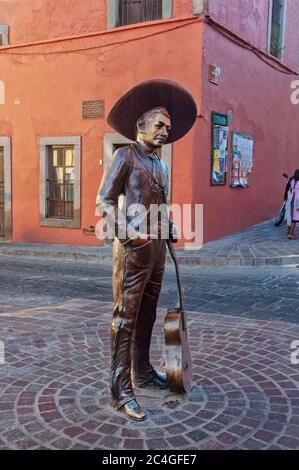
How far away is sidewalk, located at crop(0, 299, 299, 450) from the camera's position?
2.80 m

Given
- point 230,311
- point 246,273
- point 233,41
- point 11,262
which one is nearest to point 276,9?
point 233,41

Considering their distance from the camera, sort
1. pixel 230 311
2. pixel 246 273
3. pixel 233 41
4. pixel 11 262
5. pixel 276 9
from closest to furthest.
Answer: pixel 230 311
pixel 246 273
pixel 11 262
pixel 233 41
pixel 276 9

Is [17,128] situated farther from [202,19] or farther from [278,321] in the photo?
[278,321]

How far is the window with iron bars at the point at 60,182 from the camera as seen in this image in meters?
11.6

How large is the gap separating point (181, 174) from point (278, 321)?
214 inches

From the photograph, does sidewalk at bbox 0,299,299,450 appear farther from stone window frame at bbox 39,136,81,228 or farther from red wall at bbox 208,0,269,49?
red wall at bbox 208,0,269,49

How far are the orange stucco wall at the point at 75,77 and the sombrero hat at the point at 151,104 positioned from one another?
6783 mm

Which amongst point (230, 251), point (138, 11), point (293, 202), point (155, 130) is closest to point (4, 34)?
point (138, 11)

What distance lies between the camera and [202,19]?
384 inches

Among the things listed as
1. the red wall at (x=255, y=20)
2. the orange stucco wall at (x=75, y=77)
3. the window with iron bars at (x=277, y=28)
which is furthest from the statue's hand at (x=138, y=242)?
the window with iron bars at (x=277, y=28)

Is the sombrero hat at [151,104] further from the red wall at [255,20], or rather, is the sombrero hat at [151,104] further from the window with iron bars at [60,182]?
the window with iron bars at [60,182]

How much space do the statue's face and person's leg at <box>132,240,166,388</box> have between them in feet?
2.02

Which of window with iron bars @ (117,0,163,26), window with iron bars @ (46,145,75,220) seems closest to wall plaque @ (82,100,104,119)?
window with iron bars @ (46,145,75,220)

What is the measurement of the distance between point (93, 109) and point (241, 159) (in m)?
3.65
